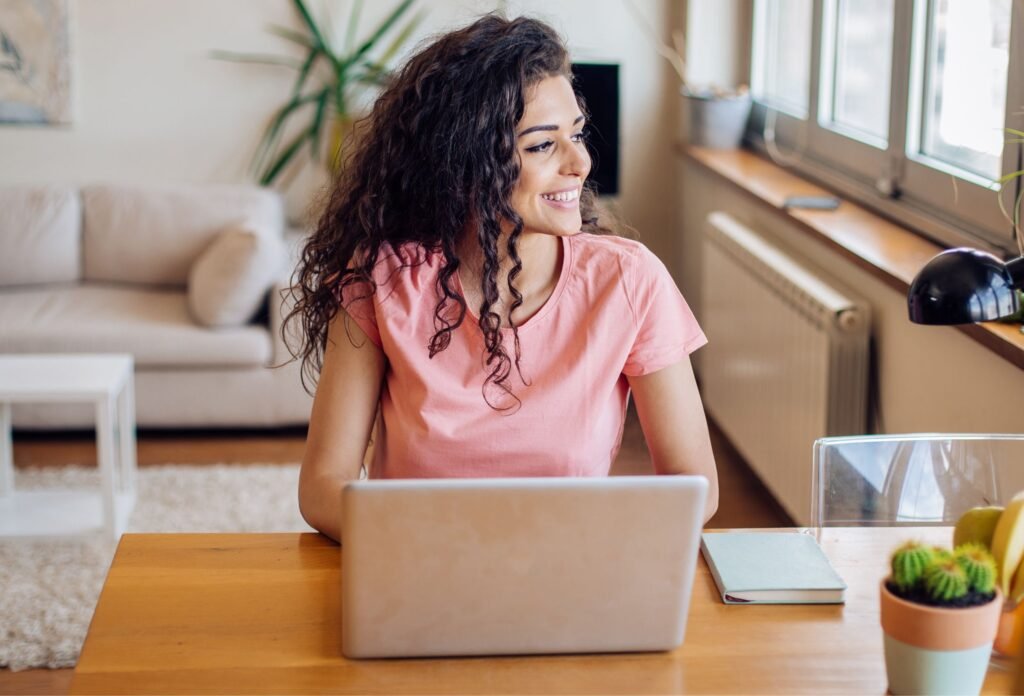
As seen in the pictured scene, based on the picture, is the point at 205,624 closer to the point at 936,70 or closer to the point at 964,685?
the point at 964,685

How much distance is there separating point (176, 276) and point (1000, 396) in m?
3.03

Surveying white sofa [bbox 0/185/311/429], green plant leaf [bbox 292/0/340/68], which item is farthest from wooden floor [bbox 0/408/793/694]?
green plant leaf [bbox 292/0/340/68]

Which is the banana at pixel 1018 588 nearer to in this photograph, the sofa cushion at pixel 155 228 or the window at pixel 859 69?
the window at pixel 859 69

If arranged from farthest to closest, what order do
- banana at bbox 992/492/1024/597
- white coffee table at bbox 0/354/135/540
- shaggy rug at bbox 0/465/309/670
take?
white coffee table at bbox 0/354/135/540, shaggy rug at bbox 0/465/309/670, banana at bbox 992/492/1024/597

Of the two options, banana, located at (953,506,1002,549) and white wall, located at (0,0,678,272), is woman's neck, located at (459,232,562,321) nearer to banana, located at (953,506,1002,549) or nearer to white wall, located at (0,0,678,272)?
banana, located at (953,506,1002,549)

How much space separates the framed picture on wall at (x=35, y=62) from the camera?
4.59m

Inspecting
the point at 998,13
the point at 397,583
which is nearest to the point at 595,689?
the point at 397,583

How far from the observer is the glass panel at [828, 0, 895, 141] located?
3.20 meters

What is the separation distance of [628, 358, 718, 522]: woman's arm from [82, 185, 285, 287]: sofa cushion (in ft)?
9.51

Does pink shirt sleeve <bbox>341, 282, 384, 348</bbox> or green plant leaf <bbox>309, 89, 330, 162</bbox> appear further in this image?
green plant leaf <bbox>309, 89, 330, 162</bbox>

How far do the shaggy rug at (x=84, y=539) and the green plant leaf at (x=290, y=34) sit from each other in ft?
5.70

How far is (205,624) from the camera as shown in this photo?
4.13 feet

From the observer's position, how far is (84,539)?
3.18 metres

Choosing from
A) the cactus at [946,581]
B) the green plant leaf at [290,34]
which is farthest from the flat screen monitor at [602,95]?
the cactus at [946,581]
